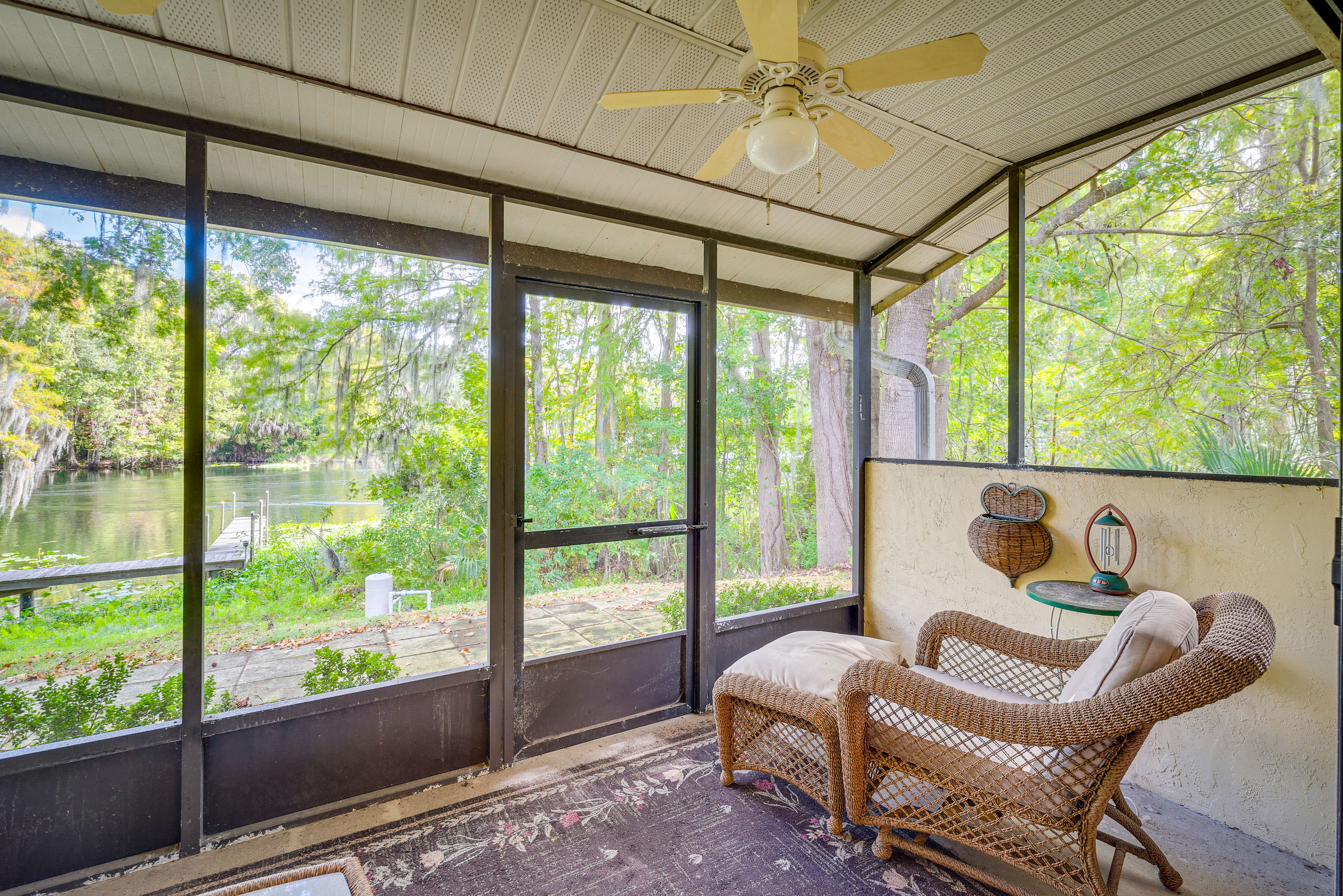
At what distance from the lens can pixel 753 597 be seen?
11.2 feet

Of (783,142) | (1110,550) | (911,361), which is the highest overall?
(783,142)

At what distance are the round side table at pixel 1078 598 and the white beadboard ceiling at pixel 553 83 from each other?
2.00 m

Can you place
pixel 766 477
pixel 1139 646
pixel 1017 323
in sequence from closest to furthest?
pixel 1139 646 < pixel 1017 323 < pixel 766 477

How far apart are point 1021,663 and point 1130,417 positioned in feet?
5.09

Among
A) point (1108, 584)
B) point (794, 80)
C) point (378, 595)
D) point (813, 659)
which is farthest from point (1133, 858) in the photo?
point (378, 595)

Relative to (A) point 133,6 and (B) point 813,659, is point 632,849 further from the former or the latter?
(A) point 133,6

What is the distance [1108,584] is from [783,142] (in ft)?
7.00

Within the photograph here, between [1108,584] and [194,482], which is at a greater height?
[194,482]

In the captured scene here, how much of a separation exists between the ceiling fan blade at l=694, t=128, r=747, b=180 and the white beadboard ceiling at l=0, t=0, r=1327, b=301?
335 millimetres

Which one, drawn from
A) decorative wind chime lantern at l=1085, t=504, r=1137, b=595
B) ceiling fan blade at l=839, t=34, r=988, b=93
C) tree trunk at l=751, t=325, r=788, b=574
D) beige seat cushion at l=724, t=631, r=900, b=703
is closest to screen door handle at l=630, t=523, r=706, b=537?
tree trunk at l=751, t=325, r=788, b=574

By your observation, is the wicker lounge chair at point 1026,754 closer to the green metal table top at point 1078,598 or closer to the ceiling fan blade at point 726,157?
the green metal table top at point 1078,598

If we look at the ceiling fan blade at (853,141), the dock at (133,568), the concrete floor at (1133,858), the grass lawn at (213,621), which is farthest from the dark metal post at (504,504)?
the ceiling fan blade at (853,141)

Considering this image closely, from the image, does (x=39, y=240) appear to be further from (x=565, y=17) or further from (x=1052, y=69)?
(x=1052, y=69)

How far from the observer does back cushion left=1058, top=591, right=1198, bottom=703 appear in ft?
5.07
